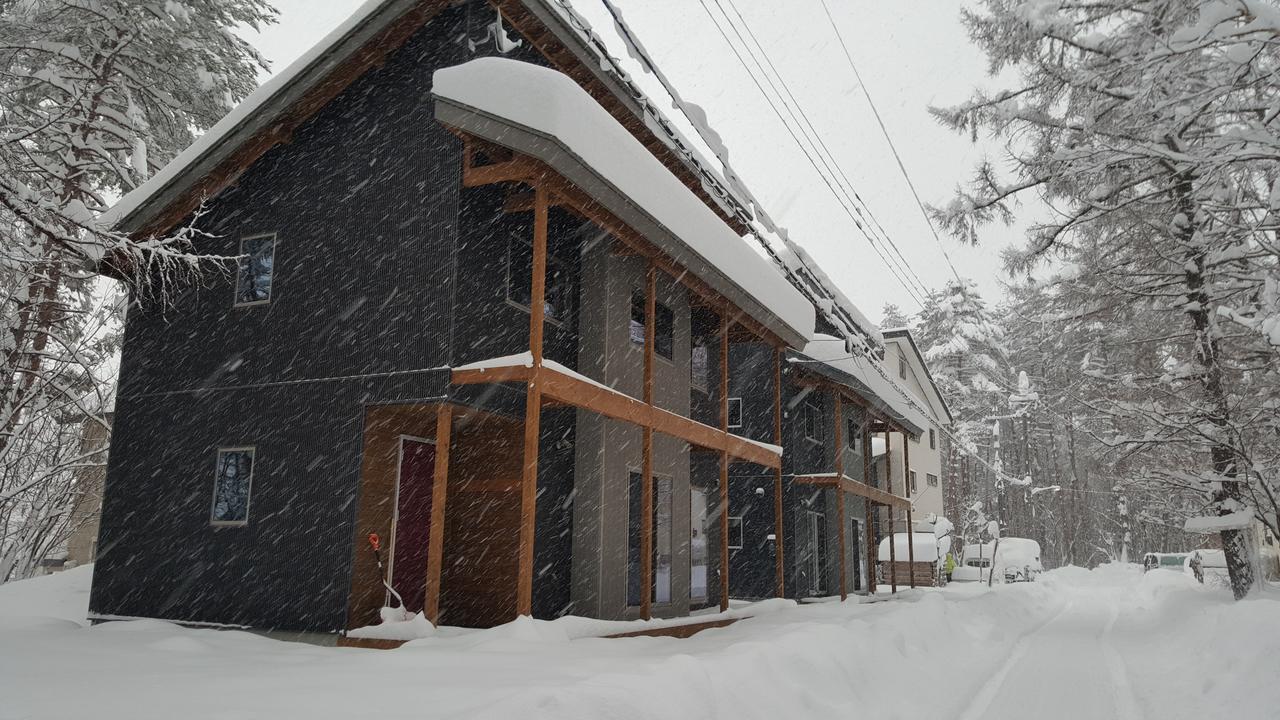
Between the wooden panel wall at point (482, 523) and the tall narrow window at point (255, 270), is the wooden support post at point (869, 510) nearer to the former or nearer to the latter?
→ the wooden panel wall at point (482, 523)

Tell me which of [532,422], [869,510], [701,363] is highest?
[701,363]

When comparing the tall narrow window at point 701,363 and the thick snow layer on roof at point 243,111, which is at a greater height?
the thick snow layer on roof at point 243,111

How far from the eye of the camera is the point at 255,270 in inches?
423

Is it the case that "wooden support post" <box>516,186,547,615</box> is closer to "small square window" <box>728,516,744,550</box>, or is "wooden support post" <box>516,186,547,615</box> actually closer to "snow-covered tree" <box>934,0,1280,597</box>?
"snow-covered tree" <box>934,0,1280,597</box>

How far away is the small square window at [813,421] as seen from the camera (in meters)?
20.0

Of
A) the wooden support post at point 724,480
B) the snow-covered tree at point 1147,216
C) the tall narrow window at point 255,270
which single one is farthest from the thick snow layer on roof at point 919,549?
the tall narrow window at point 255,270

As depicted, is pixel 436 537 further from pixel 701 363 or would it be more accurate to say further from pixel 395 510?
pixel 701 363

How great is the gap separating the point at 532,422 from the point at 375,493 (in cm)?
273

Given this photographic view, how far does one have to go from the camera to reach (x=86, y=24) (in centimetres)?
1445

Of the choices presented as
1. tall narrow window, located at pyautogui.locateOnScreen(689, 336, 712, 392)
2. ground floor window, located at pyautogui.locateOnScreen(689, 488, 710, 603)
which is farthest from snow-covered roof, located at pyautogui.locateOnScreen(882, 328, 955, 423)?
ground floor window, located at pyautogui.locateOnScreen(689, 488, 710, 603)

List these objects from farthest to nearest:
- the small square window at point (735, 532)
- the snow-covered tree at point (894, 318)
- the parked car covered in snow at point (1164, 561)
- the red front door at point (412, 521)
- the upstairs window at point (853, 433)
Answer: the snow-covered tree at point (894, 318)
the parked car covered in snow at point (1164, 561)
the upstairs window at point (853, 433)
the small square window at point (735, 532)
the red front door at point (412, 521)

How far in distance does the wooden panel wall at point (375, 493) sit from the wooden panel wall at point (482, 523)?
0.74 meters

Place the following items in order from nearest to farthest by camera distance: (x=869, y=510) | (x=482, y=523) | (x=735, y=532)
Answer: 1. (x=482, y=523)
2. (x=735, y=532)
3. (x=869, y=510)

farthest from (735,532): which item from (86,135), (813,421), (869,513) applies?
(86,135)
